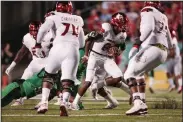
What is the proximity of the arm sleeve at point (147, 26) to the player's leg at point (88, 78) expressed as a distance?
843mm

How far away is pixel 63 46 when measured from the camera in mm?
5520

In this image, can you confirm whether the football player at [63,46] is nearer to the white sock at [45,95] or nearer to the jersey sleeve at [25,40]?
the white sock at [45,95]

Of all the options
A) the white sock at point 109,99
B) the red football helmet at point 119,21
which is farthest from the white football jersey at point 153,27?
the white sock at point 109,99

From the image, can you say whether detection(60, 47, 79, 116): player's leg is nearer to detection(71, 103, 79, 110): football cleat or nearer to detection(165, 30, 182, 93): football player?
detection(71, 103, 79, 110): football cleat

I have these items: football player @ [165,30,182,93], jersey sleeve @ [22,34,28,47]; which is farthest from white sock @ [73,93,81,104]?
football player @ [165,30,182,93]

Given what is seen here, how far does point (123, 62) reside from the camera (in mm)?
9445

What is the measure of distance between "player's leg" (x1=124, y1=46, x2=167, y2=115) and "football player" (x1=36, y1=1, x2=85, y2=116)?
0.49 m

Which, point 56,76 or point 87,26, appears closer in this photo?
point 56,76

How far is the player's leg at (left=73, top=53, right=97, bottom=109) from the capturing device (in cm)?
621

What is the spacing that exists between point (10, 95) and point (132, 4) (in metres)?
4.52

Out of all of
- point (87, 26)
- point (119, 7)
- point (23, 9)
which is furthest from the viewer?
point (119, 7)

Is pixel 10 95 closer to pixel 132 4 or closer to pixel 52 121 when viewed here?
pixel 52 121

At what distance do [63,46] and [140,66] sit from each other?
67cm

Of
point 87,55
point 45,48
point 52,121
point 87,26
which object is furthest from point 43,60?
point 87,26
